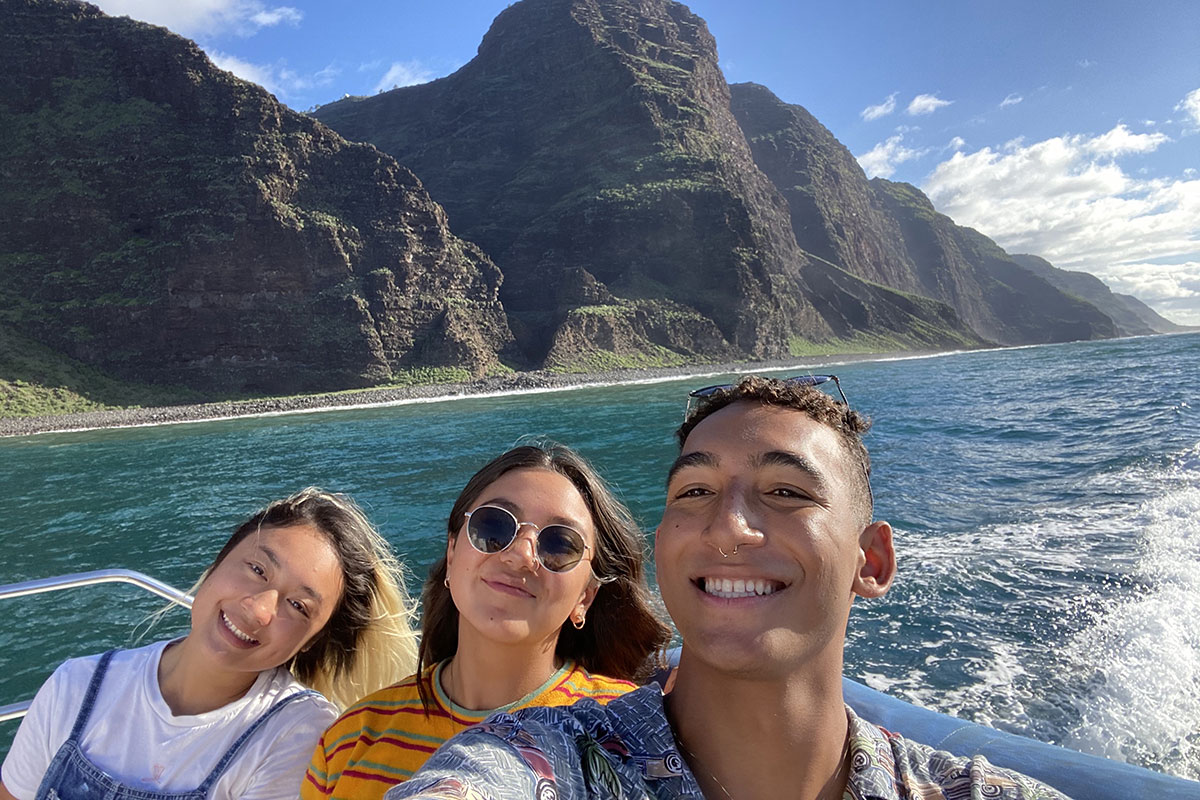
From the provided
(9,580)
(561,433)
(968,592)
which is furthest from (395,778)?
(561,433)

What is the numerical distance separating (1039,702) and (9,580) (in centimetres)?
1473

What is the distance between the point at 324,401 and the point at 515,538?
62.2 meters

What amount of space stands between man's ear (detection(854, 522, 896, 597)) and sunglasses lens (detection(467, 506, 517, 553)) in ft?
3.56

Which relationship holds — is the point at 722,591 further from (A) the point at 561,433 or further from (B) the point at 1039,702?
(A) the point at 561,433

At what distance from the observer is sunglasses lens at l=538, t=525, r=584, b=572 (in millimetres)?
2264

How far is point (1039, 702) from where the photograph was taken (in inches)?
217

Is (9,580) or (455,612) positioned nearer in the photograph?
(455,612)

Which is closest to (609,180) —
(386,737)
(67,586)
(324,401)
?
(324,401)

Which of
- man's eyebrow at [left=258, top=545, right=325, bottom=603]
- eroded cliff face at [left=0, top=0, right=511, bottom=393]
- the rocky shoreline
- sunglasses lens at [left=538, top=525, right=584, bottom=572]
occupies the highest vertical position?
eroded cliff face at [left=0, top=0, right=511, bottom=393]

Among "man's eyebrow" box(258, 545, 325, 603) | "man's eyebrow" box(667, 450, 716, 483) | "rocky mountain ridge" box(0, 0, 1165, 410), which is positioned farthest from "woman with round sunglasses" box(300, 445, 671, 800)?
"rocky mountain ridge" box(0, 0, 1165, 410)

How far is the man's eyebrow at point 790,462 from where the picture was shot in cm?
151

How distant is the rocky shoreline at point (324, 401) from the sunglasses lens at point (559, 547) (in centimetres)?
5574

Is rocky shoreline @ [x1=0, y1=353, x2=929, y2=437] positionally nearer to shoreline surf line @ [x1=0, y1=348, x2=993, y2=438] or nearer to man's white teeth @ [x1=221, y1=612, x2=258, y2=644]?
shoreline surf line @ [x1=0, y1=348, x2=993, y2=438]

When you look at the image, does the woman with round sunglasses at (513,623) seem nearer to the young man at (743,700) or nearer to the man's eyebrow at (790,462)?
the young man at (743,700)
